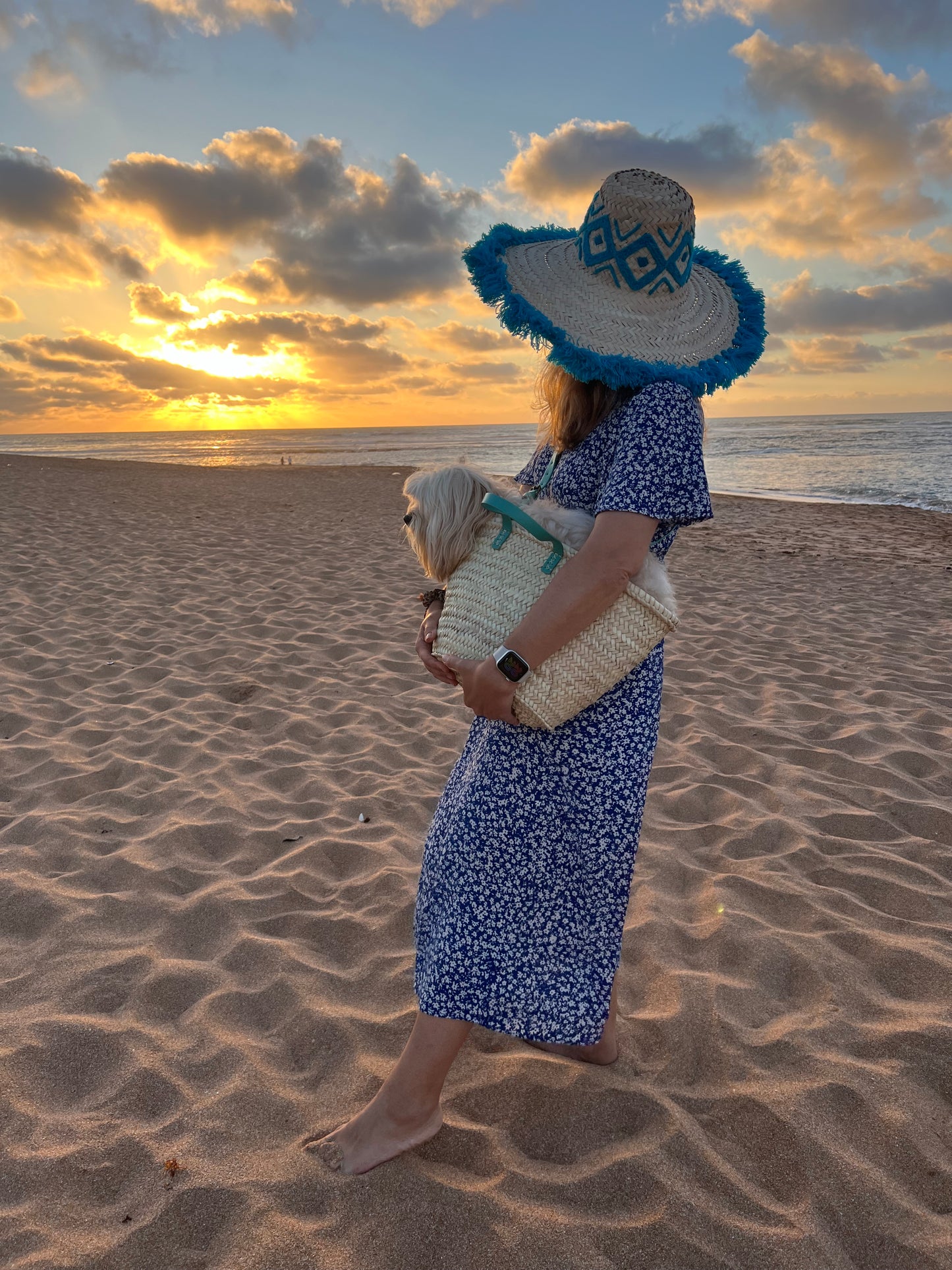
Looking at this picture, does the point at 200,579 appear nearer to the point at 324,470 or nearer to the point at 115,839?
the point at 115,839

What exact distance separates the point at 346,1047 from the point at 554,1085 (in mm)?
513

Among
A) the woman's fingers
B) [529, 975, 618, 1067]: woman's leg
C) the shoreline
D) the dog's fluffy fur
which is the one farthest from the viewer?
the shoreline

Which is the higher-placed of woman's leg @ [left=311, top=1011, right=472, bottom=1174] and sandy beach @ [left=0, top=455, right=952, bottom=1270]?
woman's leg @ [left=311, top=1011, right=472, bottom=1174]

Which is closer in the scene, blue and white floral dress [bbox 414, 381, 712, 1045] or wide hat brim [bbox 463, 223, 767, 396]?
wide hat brim [bbox 463, 223, 767, 396]

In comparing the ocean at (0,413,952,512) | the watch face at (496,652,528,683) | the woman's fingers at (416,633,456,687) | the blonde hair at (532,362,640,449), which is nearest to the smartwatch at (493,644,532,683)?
the watch face at (496,652,528,683)

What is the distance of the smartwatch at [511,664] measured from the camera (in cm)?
132

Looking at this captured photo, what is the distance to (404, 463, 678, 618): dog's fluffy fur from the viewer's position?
1.38 meters

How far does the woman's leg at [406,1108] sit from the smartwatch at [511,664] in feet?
2.36

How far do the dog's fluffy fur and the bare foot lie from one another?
1.10 m

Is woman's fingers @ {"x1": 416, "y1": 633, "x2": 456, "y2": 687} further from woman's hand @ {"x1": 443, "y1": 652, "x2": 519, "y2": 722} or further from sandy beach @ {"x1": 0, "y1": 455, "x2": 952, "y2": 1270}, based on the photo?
sandy beach @ {"x1": 0, "y1": 455, "x2": 952, "y2": 1270}

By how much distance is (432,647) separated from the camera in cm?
160

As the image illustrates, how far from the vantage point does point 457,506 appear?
1417 mm

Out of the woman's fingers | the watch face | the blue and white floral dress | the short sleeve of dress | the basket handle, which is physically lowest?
the blue and white floral dress

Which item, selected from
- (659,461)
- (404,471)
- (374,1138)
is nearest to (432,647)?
(659,461)
